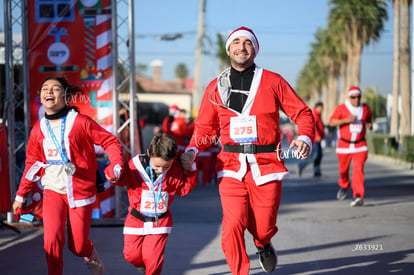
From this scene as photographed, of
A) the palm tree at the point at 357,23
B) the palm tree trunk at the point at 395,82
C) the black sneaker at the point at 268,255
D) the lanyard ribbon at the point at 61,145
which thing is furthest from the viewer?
the palm tree at the point at 357,23

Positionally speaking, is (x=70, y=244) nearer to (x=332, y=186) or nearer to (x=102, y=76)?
(x=102, y=76)

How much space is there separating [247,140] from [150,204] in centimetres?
92

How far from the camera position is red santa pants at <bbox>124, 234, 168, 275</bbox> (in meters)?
5.01

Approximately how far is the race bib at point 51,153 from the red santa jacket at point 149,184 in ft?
1.96

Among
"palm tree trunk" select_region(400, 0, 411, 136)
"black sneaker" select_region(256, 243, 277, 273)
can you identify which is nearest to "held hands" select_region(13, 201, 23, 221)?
"black sneaker" select_region(256, 243, 277, 273)

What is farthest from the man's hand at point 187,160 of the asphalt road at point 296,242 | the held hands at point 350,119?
the held hands at point 350,119

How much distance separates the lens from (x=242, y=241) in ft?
16.9

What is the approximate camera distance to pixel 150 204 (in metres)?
5.09

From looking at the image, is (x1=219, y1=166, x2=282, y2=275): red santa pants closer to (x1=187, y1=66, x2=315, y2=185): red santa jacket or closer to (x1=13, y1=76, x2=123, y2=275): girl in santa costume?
(x1=187, y1=66, x2=315, y2=185): red santa jacket

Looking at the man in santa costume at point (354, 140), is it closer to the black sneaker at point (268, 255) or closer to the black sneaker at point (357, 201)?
the black sneaker at point (357, 201)

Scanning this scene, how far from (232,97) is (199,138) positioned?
43 cm

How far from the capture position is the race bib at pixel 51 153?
5289 mm

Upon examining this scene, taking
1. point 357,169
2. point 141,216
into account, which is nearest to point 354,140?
point 357,169

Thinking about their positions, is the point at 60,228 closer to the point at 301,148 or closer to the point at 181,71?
the point at 301,148
